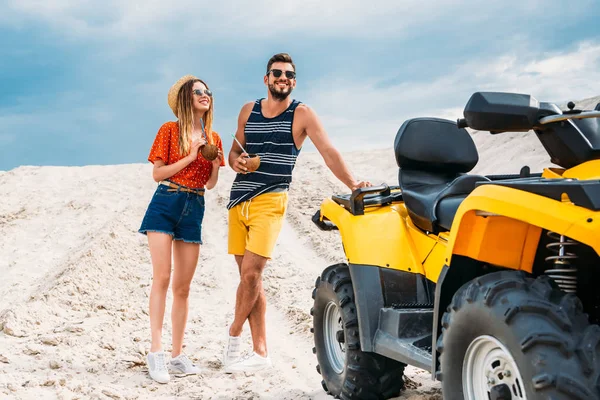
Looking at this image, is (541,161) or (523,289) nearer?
(523,289)

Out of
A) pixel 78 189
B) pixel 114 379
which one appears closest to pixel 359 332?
pixel 114 379

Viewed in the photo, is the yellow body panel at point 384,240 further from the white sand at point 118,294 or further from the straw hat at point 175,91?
the straw hat at point 175,91

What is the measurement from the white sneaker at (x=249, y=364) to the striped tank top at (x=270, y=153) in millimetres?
1335

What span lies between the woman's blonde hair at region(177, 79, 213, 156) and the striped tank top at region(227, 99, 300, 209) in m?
0.44

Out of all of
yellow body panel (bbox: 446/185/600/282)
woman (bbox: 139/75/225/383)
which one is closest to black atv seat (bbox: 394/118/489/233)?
yellow body panel (bbox: 446/185/600/282)

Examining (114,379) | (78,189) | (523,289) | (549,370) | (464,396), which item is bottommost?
(114,379)

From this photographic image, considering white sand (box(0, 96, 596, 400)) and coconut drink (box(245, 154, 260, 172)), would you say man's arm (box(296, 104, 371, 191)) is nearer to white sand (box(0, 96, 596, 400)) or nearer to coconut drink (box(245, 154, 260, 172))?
coconut drink (box(245, 154, 260, 172))

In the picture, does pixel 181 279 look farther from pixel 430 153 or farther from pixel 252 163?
pixel 430 153

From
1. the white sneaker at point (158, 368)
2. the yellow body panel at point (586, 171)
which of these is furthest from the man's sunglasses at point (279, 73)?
the yellow body panel at point (586, 171)

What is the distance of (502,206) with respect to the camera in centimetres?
255

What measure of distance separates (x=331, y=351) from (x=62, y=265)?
7904 mm

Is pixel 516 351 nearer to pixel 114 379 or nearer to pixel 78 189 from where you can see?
pixel 114 379

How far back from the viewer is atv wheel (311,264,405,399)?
4.12m

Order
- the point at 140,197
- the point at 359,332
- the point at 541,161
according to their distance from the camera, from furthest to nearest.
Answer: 1. the point at 541,161
2. the point at 140,197
3. the point at 359,332
